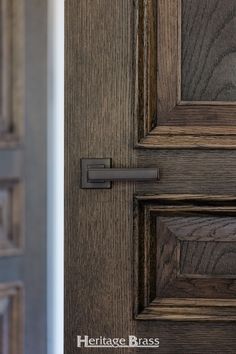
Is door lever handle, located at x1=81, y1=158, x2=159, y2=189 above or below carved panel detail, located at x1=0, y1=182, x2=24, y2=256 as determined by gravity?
above

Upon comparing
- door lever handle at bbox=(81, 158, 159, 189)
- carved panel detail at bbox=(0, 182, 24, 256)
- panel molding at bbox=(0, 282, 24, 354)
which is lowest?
panel molding at bbox=(0, 282, 24, 354)

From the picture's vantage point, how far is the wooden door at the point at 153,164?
875 mm

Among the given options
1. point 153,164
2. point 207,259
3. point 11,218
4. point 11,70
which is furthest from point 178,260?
point 11,70

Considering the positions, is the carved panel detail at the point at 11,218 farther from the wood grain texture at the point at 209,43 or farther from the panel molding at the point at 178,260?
the wood grain texture at the point at 209,43

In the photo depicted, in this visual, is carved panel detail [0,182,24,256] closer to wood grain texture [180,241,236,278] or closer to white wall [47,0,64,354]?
white wall [47,0,64,354]

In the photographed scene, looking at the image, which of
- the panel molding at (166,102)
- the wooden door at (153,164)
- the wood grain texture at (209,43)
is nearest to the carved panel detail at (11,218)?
the wooden door at (153,164)

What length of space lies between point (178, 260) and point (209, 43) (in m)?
0.35

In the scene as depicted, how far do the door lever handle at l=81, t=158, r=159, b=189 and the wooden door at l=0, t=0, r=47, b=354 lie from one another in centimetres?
10

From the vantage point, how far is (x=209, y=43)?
877 millimetres

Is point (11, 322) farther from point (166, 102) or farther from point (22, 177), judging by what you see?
point (166, 102)

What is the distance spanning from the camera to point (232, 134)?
883 mm

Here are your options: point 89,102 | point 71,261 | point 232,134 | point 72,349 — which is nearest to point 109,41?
point 89,102

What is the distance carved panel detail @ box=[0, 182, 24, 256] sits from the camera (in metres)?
0.95

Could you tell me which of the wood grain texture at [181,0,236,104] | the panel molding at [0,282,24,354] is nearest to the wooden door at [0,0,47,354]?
the panel molding at [0,282,24,354]
